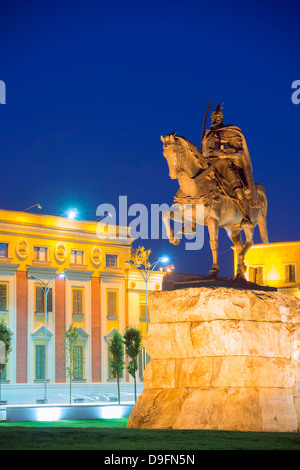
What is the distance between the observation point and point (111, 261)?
64.4m

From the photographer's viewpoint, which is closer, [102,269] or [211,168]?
[211,168]

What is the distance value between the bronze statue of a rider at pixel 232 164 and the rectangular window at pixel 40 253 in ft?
141

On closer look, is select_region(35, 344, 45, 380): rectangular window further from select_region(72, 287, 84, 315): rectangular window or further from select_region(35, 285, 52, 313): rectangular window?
select_region(72, 287, 84, 315): rectangular window

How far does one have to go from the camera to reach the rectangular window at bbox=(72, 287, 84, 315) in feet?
200

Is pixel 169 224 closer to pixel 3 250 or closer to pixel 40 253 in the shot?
pixel 3 250

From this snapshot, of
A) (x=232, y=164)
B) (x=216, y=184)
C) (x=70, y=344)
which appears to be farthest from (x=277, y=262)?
(x=216, y=184)

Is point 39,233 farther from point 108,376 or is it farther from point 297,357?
point 297,357

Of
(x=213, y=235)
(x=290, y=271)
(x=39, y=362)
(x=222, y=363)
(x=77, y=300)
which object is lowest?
(x=39, y=362)

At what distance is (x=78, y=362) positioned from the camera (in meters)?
59.4

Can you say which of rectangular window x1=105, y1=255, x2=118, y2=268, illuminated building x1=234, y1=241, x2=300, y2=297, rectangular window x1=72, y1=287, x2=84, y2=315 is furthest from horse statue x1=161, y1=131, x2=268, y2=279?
rectangular window x1=105, y1=255, x2=118, y2=268

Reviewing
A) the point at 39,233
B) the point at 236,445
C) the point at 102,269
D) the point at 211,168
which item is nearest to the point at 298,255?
the point at 102,269

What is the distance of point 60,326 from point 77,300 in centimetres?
284

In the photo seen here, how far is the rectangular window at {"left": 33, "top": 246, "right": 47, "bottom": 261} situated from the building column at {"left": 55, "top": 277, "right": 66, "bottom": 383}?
1928 mm
